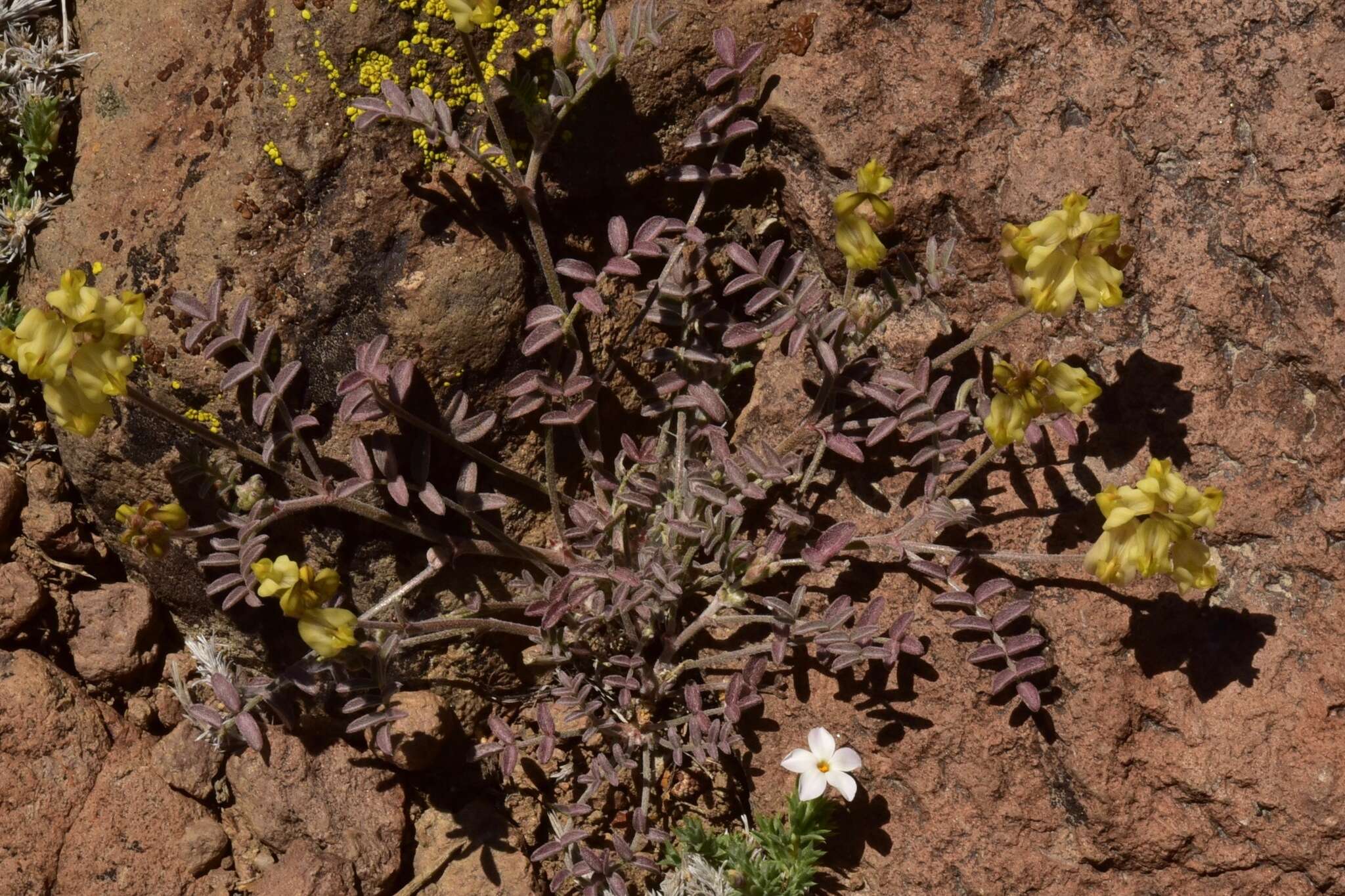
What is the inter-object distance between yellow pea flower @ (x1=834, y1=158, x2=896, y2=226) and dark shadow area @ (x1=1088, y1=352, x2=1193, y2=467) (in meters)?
0.93

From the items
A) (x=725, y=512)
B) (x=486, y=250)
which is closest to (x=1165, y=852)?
(x=725, y=512)

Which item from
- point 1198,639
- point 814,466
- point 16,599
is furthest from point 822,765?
point 16,599

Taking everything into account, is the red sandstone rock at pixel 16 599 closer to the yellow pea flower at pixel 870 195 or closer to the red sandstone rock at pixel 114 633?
the red sandstone rock at pixel 114 633

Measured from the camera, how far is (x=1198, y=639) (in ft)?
10.5

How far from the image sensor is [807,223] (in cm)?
359

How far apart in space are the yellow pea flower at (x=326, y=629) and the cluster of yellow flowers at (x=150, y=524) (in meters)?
0.47

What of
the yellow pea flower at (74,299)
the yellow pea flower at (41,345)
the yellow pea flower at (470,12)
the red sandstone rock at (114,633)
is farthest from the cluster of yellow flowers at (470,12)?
the red sandstone rock at (114,633)

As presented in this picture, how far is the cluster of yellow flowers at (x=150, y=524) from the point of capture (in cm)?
294

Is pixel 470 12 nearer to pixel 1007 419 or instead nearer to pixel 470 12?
pixel 470 12

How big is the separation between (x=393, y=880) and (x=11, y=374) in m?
2.31

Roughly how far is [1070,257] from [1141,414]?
71 cm

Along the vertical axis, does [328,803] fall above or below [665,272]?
below

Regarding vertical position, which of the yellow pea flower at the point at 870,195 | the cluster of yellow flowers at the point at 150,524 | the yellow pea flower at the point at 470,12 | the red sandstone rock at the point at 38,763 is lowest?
the red sandstone rock at the point at 38,763

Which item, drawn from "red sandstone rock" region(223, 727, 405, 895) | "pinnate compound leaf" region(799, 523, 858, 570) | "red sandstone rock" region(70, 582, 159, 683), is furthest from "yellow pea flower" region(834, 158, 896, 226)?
"red sandstone rock" region(70, 582, 159, 683)
